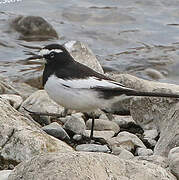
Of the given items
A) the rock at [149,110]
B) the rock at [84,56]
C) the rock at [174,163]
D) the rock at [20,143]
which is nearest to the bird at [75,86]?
the rock at [149,110]

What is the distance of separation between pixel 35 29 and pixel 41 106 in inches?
231

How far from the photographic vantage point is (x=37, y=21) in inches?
517

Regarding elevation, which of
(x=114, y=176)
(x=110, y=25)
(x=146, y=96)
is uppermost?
(x=114, y=176)

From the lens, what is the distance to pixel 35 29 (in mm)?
13023

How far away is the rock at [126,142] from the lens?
21.2ft

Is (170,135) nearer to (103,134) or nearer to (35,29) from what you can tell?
(103,134)

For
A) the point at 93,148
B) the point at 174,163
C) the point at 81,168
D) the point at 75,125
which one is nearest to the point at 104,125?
the point at 75,125

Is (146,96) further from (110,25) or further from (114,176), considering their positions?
(110,25)

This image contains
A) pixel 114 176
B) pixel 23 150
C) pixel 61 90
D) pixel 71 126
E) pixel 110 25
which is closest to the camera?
pixel 114 176

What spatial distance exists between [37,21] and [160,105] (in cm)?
647

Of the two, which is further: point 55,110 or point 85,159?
point 55,110

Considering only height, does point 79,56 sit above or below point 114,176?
below

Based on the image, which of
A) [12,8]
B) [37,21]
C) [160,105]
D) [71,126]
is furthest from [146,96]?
[12,8]

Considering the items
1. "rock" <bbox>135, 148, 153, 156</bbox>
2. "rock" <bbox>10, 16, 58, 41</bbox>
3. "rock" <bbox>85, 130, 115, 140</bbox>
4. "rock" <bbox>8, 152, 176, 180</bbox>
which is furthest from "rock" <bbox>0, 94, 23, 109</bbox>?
"rock" <bbox>10, 16, 58, 41</bbox>
